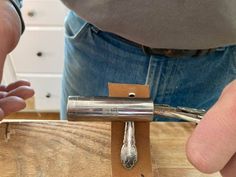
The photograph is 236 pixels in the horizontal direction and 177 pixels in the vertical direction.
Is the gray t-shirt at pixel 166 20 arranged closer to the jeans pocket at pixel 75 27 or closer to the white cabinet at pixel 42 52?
the jeans pocket at pixel 75 27

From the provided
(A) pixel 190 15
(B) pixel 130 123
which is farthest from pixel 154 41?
(B) pixel 130 123

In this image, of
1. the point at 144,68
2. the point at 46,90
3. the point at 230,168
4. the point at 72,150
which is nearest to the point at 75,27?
the point at 144,68

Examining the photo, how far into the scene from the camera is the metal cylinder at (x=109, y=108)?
358mm

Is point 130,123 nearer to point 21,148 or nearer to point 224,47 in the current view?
point 21,148

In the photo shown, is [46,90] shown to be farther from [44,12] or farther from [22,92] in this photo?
[22,92]

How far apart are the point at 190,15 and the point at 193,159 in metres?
0.26

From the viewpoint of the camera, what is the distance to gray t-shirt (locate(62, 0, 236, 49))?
1.58 ft

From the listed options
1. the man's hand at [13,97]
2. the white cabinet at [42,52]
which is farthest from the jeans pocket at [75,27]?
the white cabinet at [42,52]

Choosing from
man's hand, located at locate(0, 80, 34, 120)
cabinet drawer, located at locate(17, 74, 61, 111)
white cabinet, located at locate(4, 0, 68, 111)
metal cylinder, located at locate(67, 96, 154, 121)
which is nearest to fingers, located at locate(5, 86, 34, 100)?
man's hand, located at locate(0, 80, 34, 120)

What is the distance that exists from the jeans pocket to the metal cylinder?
0.79ft

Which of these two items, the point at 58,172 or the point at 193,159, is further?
the point at 58,172

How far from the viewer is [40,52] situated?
1419 millimetres

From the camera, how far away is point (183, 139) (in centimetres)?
43

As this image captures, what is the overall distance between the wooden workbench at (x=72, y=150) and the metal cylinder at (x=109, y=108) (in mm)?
54
